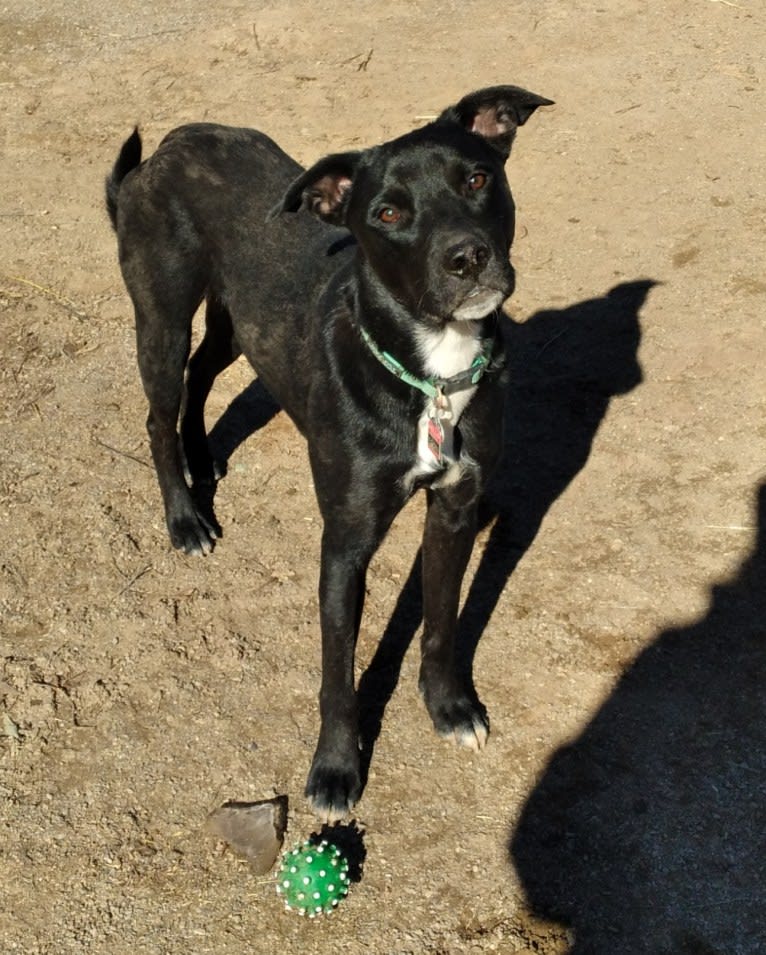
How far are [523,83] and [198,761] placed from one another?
570cm

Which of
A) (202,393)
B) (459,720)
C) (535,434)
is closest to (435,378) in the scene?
(459,720)

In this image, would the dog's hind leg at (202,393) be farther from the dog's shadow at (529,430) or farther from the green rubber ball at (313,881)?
the green rubber ball at (313,881)

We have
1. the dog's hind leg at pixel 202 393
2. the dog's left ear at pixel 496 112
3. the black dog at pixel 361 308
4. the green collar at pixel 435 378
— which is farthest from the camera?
the dog's hind leg at pixel 202 393

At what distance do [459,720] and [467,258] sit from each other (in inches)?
67.4

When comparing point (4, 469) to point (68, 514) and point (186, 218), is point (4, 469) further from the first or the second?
point (186, 218)

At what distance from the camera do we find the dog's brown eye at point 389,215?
3.72 m

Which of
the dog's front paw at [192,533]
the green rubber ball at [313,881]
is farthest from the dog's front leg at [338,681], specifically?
the dog's front paw at [192,533]

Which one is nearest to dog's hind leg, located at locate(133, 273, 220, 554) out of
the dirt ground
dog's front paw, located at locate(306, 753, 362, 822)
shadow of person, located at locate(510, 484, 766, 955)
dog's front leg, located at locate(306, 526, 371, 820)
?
the dirt ground

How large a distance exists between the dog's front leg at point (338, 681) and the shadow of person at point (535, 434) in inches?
6.9

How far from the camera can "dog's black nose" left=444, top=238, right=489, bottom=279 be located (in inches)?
139

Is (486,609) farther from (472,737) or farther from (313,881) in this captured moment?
(313,881)

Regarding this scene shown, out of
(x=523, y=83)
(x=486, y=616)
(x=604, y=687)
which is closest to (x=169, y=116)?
(x=523, y=83)

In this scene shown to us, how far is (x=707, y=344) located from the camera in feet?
20.0

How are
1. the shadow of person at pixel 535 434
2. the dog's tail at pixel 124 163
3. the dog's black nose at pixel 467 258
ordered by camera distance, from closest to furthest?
the dog's black nose at pixel 467 258 < the shadow of person at pixel 535 434 < the dog's tail at pixel 124 163
